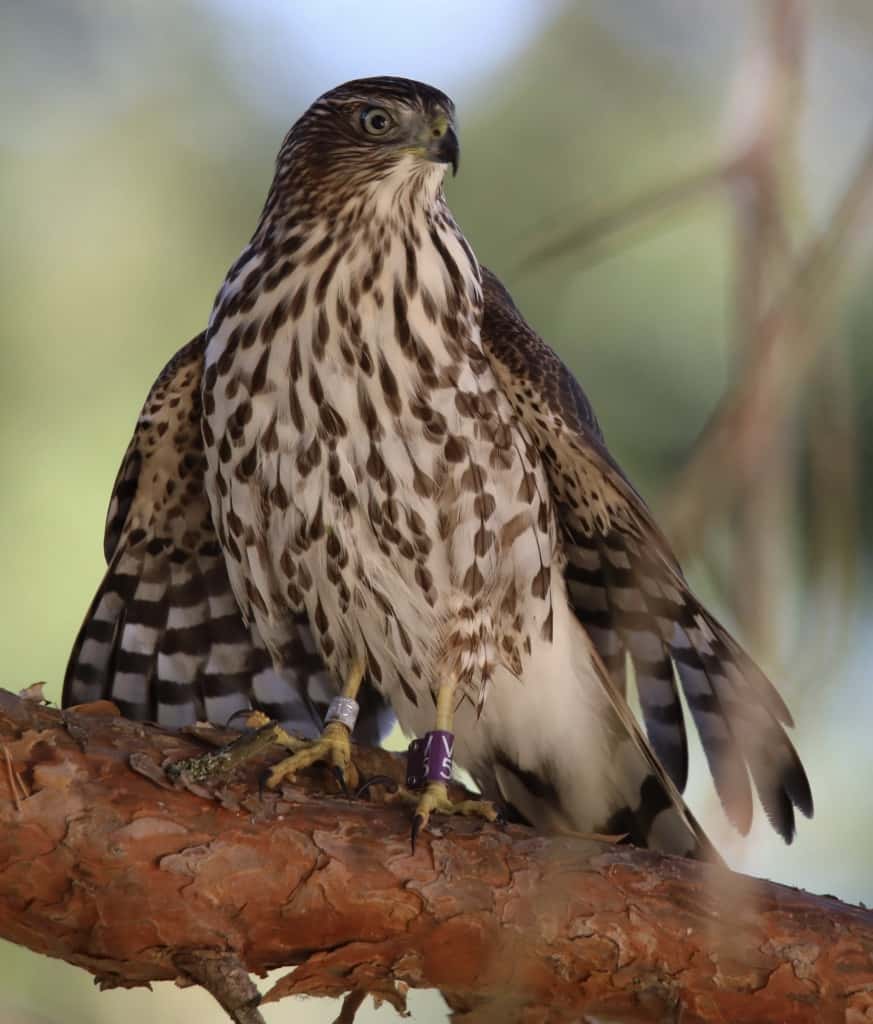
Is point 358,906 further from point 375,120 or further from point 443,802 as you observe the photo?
point 375,120

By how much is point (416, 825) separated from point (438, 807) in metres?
0.17

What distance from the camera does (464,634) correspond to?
11.6 ft

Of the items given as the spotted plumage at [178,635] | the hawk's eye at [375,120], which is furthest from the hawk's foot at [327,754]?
the hawk's eye at [375,120]

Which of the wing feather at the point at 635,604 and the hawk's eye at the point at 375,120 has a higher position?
the hawk's eye at the point at 375,120

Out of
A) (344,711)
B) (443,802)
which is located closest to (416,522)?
(344,711)

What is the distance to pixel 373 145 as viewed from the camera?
3566 millimetres

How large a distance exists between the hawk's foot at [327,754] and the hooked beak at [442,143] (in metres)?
1.45

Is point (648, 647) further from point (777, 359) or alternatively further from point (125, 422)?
point (777, 359)

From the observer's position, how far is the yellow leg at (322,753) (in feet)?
10.00

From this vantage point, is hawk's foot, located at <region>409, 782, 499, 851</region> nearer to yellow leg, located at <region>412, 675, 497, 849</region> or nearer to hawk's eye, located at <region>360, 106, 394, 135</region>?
yellow leg, located at <region>412, 675, 497, 849</region>

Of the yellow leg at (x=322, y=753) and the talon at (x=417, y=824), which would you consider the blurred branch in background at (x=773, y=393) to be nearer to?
the talon at (x=417, y=824)

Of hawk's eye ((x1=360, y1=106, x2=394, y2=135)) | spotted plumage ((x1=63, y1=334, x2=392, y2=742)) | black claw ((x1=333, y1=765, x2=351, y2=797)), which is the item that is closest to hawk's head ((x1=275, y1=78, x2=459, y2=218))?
hawk's eye ((x1=360, y1=106, x2=394, y2=135))

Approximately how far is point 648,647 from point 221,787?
4.81 feet

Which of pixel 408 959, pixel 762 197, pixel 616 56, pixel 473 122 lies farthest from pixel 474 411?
pixel 762 197
